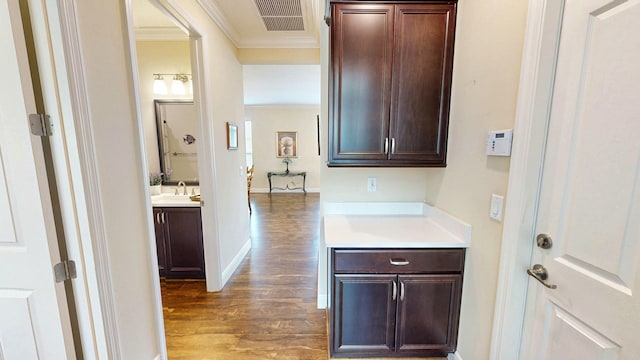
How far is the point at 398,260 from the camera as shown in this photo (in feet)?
5.03

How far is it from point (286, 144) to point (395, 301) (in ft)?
22.0

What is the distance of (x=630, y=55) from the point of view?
75cm

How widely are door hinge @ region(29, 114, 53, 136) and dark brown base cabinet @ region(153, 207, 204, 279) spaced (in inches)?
64.3

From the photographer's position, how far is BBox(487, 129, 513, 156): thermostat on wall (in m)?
1.12

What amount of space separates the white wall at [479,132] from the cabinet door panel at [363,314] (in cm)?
47

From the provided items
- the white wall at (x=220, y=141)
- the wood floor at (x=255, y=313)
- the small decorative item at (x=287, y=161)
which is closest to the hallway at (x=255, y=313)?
the wood floor at (x=255, y=313)

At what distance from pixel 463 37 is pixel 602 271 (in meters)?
1.35

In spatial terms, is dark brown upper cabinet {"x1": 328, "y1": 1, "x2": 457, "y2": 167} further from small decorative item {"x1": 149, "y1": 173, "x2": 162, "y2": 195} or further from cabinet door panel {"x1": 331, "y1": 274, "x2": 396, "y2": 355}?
small decorative item {"x1": 149, "y1": 173, "x2": 162, "y2": 195}

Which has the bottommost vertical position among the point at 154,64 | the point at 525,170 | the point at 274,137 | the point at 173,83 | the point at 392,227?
the point at 392,227

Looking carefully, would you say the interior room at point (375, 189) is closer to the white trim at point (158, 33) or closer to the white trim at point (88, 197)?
the white trim at point (88, 197)

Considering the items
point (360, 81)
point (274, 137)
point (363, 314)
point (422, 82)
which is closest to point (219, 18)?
point (360, 81)

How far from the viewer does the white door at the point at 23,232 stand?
90cm

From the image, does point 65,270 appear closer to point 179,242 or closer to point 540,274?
point 179,242

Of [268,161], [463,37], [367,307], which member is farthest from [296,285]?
[268,161]
